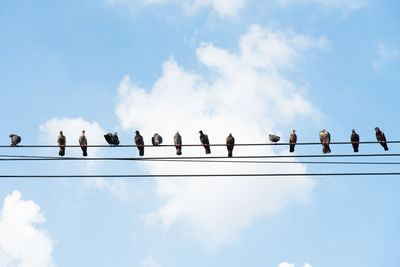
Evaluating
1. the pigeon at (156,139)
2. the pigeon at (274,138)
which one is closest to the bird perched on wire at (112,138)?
the pigeon at (156,139)

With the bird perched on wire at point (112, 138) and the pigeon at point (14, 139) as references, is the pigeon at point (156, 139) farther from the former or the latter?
the pigeon at point (14, 139)

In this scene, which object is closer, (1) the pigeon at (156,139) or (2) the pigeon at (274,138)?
(2) the pigeon at (274,138)

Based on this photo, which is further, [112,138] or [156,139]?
[112,138]

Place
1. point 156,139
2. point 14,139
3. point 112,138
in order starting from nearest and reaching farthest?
point 14,139 → point 156,139 → point 112,138

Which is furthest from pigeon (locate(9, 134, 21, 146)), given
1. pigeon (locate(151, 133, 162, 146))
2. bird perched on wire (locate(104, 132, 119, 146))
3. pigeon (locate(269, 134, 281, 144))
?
pigeon (locate(269, 134, 281, 144))

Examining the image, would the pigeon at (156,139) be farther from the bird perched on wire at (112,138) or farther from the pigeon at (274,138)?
the pigeon at (274,138)

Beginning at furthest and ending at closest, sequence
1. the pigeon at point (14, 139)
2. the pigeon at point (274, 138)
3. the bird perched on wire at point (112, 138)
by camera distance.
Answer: the bird perched on wire at point (112, 138)
the pigeon at point (274, 138)
the pigeon at point (14, 139)

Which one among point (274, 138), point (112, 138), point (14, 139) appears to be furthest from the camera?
point (112, 138)

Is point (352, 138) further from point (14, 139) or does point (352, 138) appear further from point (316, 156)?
point (14, 139)

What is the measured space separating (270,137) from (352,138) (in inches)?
145

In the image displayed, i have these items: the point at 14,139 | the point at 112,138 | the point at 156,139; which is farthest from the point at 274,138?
the point at 14,139

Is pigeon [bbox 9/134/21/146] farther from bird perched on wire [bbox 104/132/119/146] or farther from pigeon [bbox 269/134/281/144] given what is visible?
pigeon [bbox 269/134/281/144]

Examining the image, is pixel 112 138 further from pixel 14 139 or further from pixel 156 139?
pixel 14 139

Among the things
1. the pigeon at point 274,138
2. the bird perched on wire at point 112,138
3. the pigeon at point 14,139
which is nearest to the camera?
the pigeon at point 14,139
